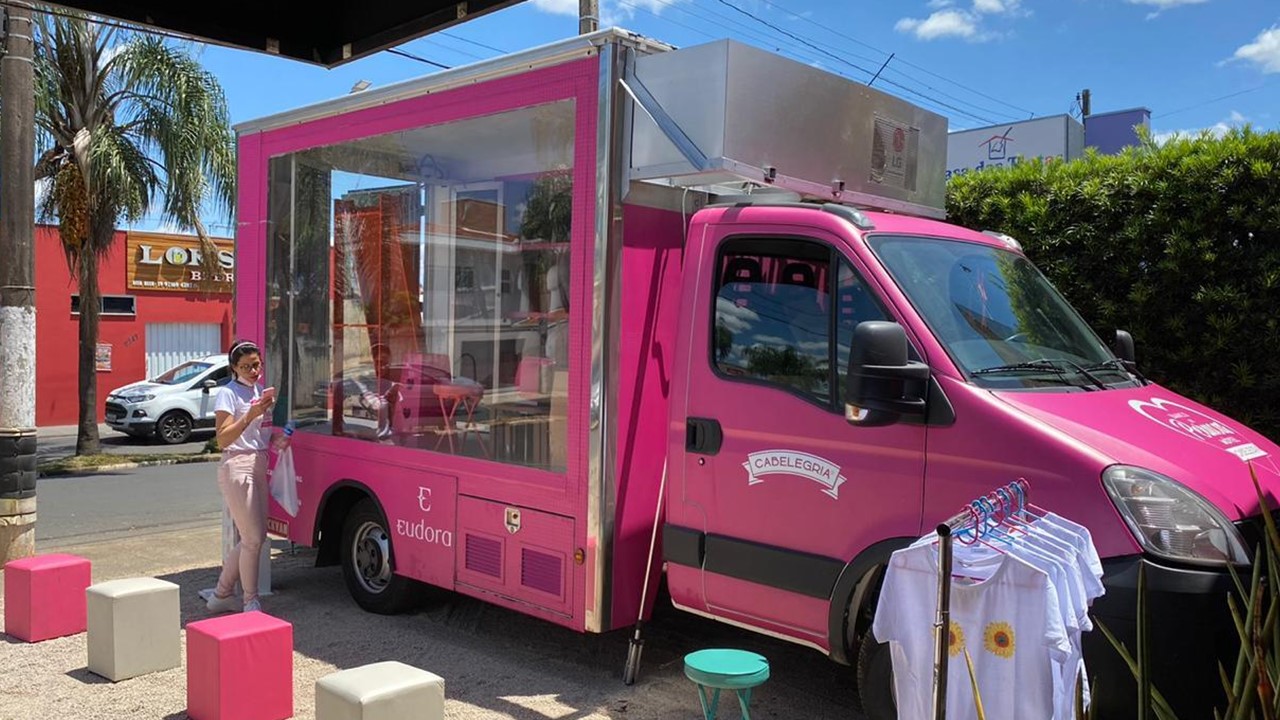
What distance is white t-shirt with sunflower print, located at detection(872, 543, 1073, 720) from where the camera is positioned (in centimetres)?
287

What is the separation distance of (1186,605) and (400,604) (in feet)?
14.6

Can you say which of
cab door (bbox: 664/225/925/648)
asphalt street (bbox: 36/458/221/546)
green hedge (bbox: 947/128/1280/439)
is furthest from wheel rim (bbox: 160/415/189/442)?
cab door (bbox: 664/225/925/648)

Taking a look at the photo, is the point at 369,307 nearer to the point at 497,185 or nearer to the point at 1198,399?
the point at 497,185

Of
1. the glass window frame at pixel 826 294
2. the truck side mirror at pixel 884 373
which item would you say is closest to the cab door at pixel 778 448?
the glass window frame at pixel 826 294

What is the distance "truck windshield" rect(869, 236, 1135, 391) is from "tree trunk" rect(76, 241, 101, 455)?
13.7 meters

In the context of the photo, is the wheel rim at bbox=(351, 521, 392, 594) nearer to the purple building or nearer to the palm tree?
the palm tree

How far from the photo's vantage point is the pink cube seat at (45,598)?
19.6 ft

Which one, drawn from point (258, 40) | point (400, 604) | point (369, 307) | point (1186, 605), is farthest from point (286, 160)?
point (1186, 605)

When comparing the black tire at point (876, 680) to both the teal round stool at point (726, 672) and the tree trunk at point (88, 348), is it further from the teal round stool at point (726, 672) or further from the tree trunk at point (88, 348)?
the tree trunk at point (88, 348)

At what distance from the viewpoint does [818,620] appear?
4.41 m

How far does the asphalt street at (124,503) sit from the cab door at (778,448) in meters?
7.08

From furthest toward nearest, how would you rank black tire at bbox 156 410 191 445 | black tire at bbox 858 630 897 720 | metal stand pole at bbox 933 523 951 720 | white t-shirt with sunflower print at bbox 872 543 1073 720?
1. black tire at bbox 156 410 191 445
2. black tire at bbox 858 630 897 720
3. white t-shirt with sunflower print at bbox 872 543 1073 720
4. metal stand pole at bbox 933 523 951 720

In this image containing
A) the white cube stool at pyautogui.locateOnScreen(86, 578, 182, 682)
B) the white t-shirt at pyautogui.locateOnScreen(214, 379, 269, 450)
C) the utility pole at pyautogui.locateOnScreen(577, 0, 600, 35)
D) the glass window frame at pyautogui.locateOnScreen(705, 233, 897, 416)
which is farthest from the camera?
the utility pole at pyautogui.locateOnScreen(577, 0, 600, 35)

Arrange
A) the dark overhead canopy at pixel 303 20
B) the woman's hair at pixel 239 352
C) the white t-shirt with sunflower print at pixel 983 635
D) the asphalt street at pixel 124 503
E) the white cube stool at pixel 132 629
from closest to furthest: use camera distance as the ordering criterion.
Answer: the white t-shirt with sunflower print at pixel 983 635 → the dark overhead canopy at pixel 303 20 → the white cube stool at pixel 132 629 → the woman's hair at pixel 239 352 → the asphalt street at pixel 124 503
